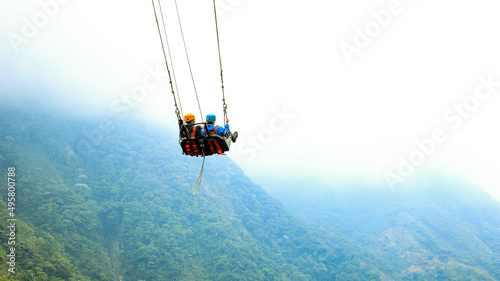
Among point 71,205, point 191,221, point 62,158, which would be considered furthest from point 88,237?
point 62,158

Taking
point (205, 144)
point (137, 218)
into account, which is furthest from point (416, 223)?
point (205, 144)

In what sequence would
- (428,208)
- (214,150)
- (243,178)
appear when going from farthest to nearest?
(428,208), (243,178), (214,150)

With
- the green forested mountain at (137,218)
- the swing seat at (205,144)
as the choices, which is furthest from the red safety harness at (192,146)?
the green forested mountain at (137,218)

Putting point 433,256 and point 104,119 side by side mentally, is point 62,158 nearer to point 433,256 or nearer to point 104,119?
point 104,119

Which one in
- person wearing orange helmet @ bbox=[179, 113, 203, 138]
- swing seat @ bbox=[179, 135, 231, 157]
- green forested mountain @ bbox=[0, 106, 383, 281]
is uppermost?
green forested mountain @ bbox=[0, 106, 383, 281]

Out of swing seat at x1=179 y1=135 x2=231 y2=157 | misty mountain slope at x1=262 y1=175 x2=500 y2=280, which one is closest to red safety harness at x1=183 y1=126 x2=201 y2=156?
swing seat at x1=179 y1=135 x2=231 y2=157

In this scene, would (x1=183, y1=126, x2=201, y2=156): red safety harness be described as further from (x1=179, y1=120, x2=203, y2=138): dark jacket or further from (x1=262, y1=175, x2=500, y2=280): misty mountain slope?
(x1=262, y1=175, x2=500, y2=280): misty mountain slope

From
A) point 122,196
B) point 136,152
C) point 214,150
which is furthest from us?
point 136,152
